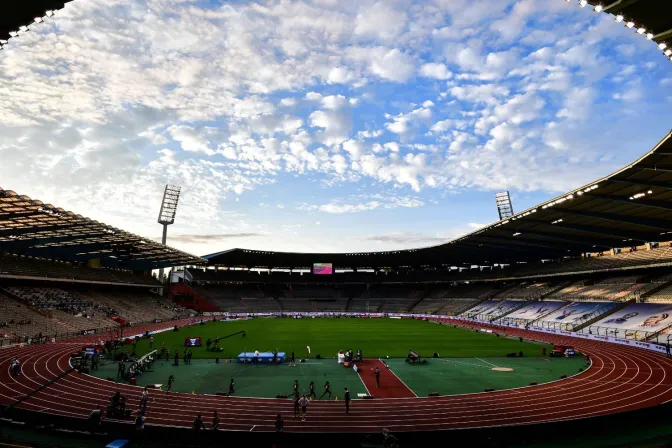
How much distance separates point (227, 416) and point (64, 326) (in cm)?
3472

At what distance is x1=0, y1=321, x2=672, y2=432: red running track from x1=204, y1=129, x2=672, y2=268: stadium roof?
13.7m

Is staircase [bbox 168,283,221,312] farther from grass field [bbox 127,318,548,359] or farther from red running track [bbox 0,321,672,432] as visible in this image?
red running track [bbox 0,321,672,432]

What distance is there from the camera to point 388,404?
18156mm

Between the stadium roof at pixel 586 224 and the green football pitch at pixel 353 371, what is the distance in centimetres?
1375

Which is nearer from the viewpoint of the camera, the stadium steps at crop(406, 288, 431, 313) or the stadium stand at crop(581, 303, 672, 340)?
the stadium stand at crop(581, 303, 672, 340)

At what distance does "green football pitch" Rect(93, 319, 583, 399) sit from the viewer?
21.5 meters

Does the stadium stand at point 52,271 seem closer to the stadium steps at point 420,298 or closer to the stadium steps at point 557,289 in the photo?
the stadium steps at point 420,298

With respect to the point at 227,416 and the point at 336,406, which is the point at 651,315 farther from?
the point at 227,416

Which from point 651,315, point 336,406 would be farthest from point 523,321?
point 336,406

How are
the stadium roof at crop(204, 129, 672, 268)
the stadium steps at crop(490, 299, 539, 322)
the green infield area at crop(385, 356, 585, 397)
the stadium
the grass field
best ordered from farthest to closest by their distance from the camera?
the stadium steps at crop(490, 299, 539, 322) → the grass field → the stadium roof at crop(204, 129, 672, 268) → the green infield area at crop(385, 356, 585, 397) → the stadium

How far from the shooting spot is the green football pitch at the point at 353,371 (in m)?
21.5

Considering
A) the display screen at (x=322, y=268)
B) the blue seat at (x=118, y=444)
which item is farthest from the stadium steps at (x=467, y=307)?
the blue seat at (x=118, y=444)

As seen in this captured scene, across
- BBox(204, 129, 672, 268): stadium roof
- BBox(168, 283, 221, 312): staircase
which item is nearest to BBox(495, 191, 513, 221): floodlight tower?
BBox(204, 129, 672, 268): stadium roof

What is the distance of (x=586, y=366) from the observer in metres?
26.1
